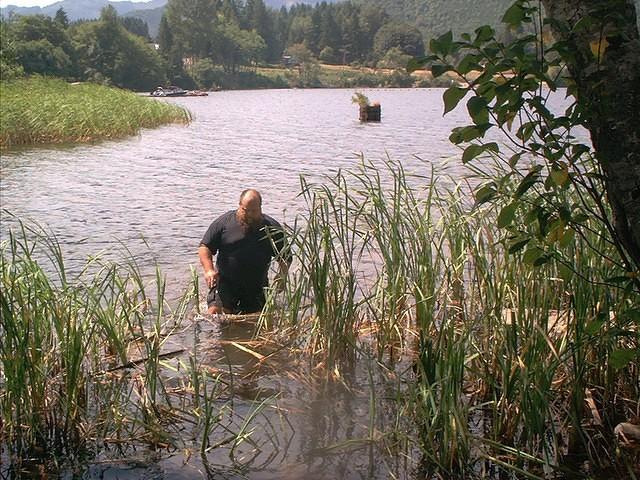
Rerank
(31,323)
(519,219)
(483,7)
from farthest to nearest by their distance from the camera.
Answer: (483,7)
(519,219)
(31,323)

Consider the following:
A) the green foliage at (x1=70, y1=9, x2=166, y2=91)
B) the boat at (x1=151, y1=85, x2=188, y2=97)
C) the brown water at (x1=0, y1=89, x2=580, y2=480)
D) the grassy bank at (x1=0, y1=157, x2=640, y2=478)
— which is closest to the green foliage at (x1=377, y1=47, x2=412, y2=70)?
the boat at (x1=151, y1=85, x2=188, y2=97)

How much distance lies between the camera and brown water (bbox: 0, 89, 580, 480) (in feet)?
14.4

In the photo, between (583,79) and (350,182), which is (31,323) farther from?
(350,182)

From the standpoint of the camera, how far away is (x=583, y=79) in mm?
2619

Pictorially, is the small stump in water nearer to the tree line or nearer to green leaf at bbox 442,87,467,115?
the tree line

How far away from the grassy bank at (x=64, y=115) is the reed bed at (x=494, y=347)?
21.5 metres

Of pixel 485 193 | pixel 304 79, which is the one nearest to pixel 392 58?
pixel 304 79

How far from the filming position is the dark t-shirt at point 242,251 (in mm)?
7406

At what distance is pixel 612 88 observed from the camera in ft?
8.50

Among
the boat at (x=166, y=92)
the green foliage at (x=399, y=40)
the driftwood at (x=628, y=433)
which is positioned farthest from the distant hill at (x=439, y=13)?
the driftwood at (x=628, y=433)

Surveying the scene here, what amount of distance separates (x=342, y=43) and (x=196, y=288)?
168 metres

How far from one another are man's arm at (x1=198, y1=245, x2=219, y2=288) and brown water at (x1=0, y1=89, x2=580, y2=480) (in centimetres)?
37

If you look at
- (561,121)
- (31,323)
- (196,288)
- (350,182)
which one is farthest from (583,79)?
(350,182)

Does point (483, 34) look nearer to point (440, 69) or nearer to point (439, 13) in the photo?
point (440, 69)
